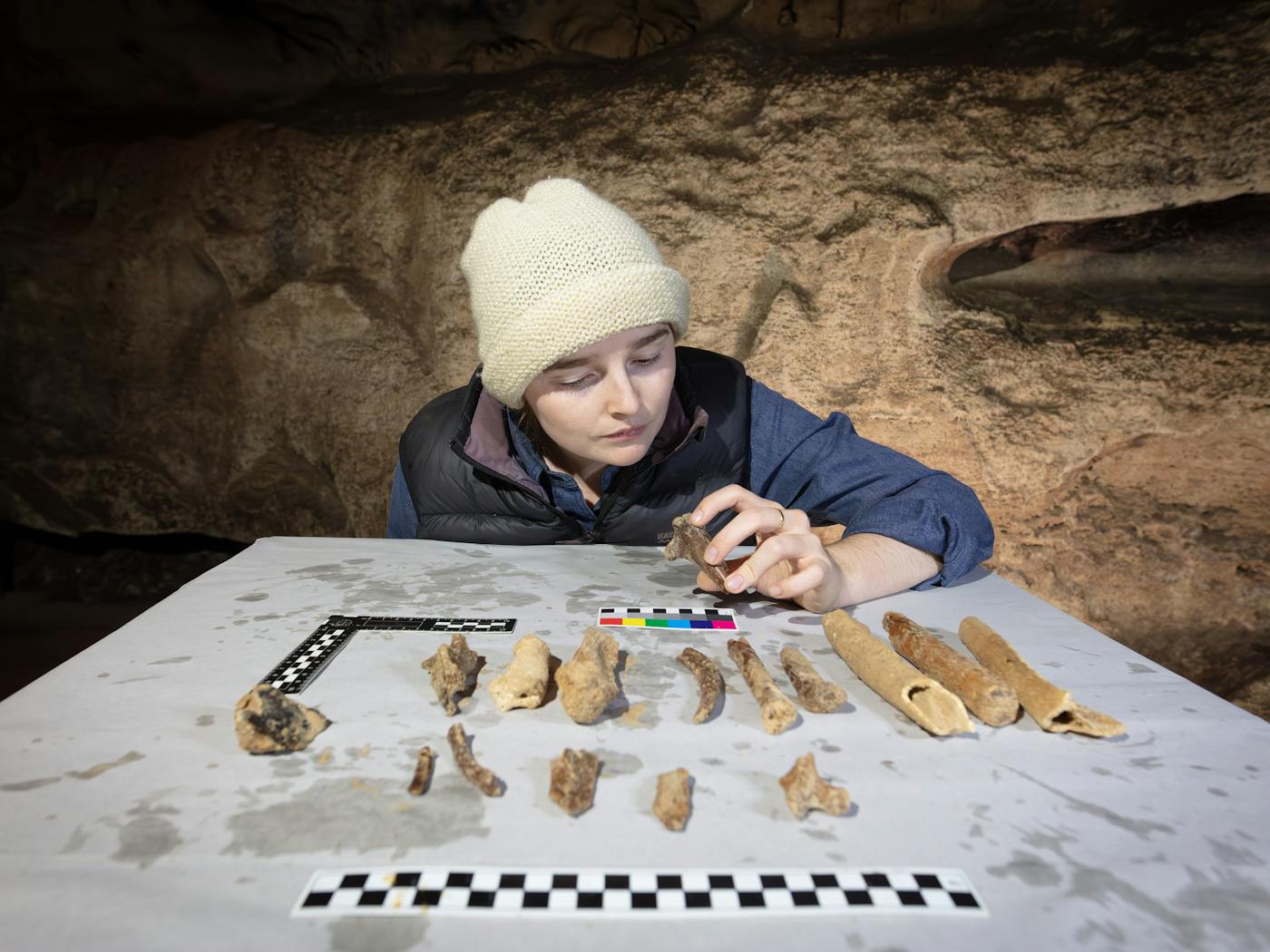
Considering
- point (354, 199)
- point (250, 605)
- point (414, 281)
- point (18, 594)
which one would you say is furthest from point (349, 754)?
point (18, 594)

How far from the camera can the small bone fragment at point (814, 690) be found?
3.36 feet

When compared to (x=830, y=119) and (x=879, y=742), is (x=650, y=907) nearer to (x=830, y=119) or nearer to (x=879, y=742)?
(x=879, y=742)

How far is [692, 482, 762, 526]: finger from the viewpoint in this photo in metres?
1.32

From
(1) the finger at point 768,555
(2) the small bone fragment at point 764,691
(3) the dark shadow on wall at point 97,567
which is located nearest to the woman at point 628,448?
(1) the finger at point 768,555

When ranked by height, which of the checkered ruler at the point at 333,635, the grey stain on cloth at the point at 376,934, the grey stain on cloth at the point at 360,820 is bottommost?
the grey stain on cloth at the point at 376,934

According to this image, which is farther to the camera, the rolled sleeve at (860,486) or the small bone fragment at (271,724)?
the rolled sleeve at (860,486)

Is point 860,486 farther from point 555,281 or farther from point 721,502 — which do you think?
point 555,281

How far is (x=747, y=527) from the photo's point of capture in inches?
48.8

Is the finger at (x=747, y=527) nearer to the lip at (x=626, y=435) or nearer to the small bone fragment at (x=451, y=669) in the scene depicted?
the lip at (x=626, y=435)

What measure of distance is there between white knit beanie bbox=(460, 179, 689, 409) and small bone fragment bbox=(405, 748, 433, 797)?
653 mm

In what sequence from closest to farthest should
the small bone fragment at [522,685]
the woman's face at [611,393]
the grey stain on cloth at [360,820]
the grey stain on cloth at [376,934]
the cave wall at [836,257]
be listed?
the grey stain on cloth at [376,934] < the grey stain on cloth at [360,820] < the small bone fragment at [522,685] < the woman's face at [611,393] < the cave wall at [836,257]

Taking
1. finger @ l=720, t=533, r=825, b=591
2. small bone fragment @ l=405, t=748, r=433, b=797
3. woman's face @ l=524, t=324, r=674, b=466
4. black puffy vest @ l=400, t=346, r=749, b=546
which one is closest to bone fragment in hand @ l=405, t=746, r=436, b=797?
small bone fragment @ l=405, t=748, r=433, b=797

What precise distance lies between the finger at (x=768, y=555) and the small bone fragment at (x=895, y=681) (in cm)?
11

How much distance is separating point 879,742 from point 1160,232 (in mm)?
2110
